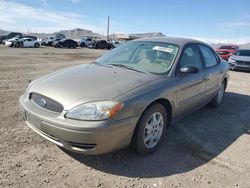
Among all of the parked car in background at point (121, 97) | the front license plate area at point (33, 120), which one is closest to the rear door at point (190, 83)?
the parked car in background at point (121, 97)

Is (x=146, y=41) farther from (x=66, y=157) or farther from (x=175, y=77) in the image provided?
(x=66, y=157)

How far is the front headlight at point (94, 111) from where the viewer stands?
110 inches

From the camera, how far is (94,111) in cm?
282

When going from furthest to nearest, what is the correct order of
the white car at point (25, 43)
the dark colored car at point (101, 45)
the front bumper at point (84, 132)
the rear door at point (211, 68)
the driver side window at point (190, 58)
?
the dark colored car at point (101, 45), the white car at point (25, 43), the rear door at point (211, 68), the driver side window at point (190, 58), the front bumper at point (84, 132)

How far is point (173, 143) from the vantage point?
3918 millimetres

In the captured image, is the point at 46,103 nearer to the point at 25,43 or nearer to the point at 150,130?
the point at 150,130

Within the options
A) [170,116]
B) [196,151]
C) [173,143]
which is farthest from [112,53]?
[196,151]

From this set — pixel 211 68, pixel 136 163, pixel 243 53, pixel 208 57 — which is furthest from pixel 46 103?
pixel 243 53

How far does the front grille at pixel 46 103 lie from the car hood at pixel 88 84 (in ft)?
0.15

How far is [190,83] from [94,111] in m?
1.94

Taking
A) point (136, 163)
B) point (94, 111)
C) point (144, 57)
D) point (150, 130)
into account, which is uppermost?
point (144, 57)

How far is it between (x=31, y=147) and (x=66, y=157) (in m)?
0.58

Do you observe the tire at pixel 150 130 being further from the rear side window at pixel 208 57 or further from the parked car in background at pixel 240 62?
the parked car in background at pixel 240 62

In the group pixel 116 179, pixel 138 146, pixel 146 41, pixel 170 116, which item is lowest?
pixel 116 179
